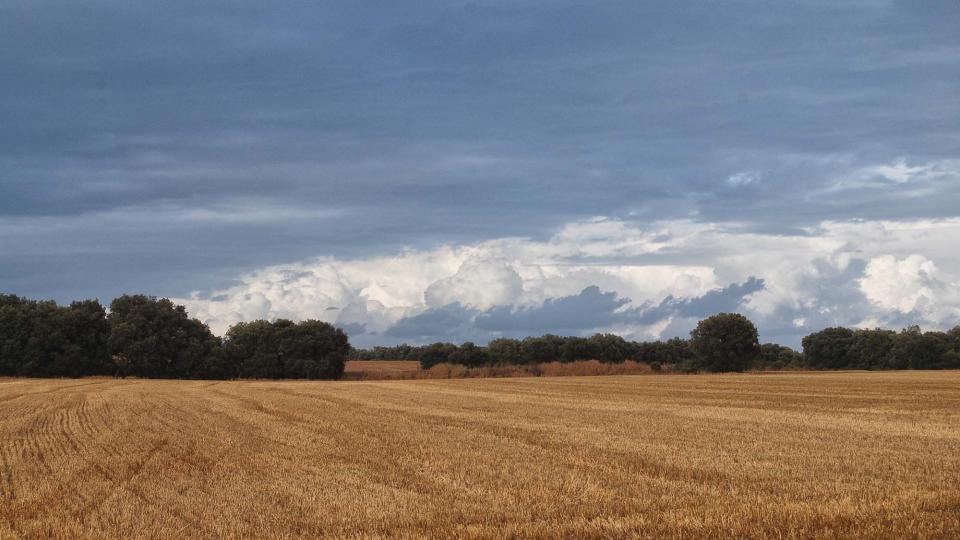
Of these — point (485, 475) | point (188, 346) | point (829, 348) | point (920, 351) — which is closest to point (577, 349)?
point (829, 348)

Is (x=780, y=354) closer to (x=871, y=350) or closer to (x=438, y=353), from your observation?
(x=871, y=350)

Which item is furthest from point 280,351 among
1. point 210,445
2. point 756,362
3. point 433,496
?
point 433,496

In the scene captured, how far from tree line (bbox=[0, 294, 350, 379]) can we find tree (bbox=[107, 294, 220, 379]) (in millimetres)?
103

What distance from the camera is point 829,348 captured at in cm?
13462

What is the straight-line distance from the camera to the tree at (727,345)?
9706 centimetres

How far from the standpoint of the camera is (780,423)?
82.6 ft

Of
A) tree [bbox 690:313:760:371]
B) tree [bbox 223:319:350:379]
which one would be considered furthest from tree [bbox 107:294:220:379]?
tree [bbox 690:313:760:371]

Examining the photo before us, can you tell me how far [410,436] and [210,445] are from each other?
4744 mm

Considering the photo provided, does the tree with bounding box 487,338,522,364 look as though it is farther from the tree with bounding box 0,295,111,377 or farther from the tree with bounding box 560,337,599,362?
the tree with bounding box 0,295,111,377

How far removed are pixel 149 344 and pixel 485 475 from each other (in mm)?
84920

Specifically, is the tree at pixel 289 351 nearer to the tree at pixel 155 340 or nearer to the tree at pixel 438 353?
the tree at pixel 155 340

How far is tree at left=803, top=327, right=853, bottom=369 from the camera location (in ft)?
437

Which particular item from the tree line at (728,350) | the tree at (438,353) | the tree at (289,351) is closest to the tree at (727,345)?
the tree line at (728,350)

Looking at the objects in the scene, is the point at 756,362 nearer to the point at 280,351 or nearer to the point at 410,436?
the point at 280,351
